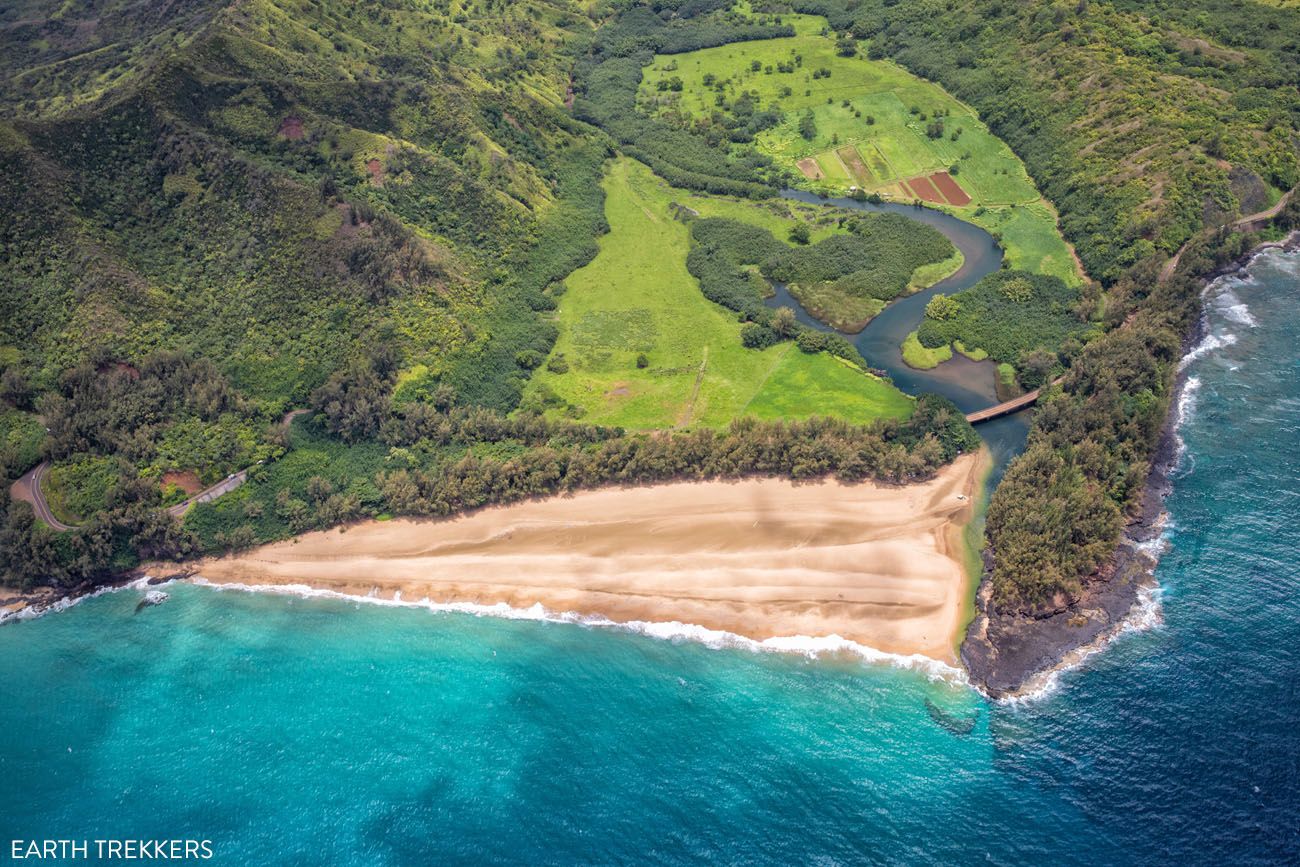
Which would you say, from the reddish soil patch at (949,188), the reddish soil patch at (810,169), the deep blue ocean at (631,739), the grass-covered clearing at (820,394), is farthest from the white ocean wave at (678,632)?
the reddish soil patch at (810,169)

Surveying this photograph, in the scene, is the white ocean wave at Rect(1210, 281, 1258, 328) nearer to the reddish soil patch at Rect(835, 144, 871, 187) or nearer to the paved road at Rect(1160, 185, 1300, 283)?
the paved road at Rect(1160, 185, 1300, 283)

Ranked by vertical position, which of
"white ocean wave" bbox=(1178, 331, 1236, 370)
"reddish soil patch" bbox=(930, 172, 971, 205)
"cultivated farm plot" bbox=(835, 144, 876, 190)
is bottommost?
"white ocean wave" bbox=(1178, 331, 1236, 370)

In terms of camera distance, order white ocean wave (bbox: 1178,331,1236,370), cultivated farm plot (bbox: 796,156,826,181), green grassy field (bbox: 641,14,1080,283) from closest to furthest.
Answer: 1. white ocean wave (bbox: 1178,331,1236,370)
2. green grassy field (bbox: 641,14,1080,283)
3. cultivated farm plot (bbox: 796,156,826,181)

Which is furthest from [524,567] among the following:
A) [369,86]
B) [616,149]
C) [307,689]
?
[616,149]

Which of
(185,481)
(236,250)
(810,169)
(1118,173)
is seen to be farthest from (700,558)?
(1118,173)

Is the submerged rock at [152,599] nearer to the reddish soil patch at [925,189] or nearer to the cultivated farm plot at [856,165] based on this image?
the cultivated farm plot at [856,165]

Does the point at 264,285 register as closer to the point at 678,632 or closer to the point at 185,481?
the point at 185,481

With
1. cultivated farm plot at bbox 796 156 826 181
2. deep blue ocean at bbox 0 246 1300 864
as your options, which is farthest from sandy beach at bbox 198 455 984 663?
cultivated farm plot at bbox 796 156 826 181
